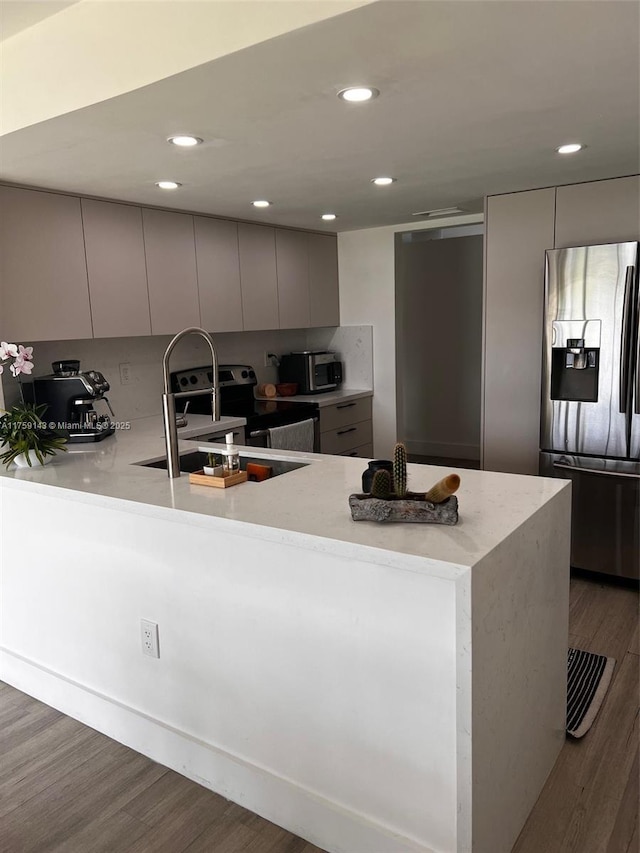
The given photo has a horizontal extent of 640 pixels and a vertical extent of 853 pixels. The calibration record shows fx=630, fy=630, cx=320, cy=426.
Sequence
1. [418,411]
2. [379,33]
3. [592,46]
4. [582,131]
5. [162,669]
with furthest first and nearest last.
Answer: [418,411] → [582,131] → [162,669] → [592,46] → [379,33]

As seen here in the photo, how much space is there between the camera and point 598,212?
11.0 feet

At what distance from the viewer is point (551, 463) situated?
350cm

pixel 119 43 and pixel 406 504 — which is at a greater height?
pixel 119 43

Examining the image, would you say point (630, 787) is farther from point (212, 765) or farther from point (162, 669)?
point (162, 669)

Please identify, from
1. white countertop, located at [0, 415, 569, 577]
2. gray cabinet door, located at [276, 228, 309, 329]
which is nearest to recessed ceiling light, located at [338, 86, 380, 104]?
white countertop, located at [0, 415, 569, 577]

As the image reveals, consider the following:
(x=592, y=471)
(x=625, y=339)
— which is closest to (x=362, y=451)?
(x=592, y=471)

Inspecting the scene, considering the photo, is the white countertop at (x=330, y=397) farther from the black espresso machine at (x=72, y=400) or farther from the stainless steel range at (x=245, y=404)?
the black espresso machine at (x=72, y=400)

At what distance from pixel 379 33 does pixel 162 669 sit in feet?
6.65

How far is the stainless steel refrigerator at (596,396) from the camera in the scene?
10.3ft

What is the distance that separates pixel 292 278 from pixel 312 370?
723mm

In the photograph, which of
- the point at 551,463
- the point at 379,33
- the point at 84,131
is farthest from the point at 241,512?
the point at 551,463

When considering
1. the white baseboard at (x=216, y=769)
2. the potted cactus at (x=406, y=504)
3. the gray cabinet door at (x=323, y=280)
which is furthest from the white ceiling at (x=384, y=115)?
the white baseboard at (x=216, y=769)

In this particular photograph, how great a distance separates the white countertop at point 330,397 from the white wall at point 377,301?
18 centimetres

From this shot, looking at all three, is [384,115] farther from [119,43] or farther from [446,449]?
[446,449]
